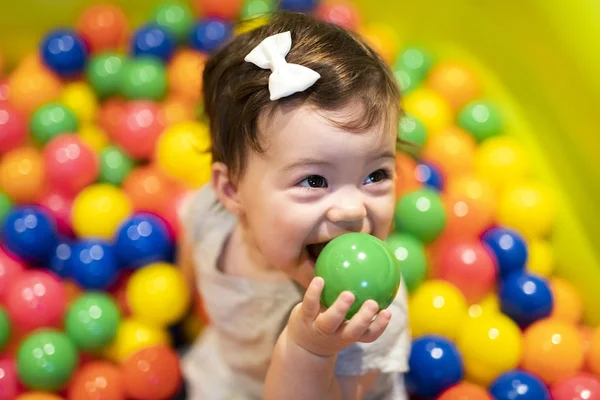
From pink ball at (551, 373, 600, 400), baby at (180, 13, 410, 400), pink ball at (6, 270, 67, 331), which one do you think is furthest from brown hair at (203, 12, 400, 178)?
pink ball at (551, 373, 600, 400)

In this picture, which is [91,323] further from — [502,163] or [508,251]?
[502,163]

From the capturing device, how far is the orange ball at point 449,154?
1472 millimetres

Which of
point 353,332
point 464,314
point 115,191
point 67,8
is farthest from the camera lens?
point 67,8

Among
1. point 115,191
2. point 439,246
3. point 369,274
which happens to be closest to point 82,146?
point 115,191

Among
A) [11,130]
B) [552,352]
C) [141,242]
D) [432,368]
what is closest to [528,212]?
[552,352]

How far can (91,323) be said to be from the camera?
46.8 inches

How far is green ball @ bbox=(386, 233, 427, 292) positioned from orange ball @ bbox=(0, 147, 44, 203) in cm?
68

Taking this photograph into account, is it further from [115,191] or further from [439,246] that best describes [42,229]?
[439,246]

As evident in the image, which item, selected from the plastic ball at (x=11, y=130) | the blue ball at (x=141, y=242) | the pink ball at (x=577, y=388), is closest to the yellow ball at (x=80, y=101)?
the plastic ball at (x=11, y=130)

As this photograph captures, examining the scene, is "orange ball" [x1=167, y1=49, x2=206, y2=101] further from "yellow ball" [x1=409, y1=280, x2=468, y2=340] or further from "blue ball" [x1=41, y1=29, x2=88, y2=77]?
"yellow ball" [x1=409, y1=280, x2=468, y2=340]

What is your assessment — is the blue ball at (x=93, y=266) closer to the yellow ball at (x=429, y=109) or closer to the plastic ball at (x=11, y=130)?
the plastic ball at (x=11, y=130)

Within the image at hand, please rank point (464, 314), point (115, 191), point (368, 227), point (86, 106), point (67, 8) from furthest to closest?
point (67, 8) → point (86, 106) → point (115, 191) → point (464, 314) → point (368, 227)

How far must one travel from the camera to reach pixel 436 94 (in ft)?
5.36

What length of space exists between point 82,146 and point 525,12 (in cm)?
93
